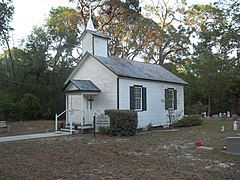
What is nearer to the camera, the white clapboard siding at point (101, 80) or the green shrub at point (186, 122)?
the white clapboard siding at point (101, 80)

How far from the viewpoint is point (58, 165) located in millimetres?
7191

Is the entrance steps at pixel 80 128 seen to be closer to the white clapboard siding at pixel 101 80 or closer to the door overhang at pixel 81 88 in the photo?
the white clapboard siding at pixel 101 80

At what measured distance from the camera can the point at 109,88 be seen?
53.6 ft

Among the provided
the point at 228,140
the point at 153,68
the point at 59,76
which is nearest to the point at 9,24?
the point at 59,76

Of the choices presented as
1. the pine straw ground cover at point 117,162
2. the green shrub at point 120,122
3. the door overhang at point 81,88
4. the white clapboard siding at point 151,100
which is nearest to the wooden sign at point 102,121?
the green shrub at point 120,122

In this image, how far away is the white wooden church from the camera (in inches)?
633

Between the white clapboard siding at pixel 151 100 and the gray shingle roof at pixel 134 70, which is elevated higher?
the gray shingle roof at pixel 134 70

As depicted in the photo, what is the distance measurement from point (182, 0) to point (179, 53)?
6.76 meters

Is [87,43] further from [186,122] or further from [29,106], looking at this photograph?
[29,106]

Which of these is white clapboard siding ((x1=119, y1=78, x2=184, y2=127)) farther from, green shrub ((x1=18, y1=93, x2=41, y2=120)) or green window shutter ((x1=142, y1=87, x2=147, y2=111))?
green shrub ((x1=18, y1=93, x2=41, y2=120))

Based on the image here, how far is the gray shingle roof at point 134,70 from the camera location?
54.5ft

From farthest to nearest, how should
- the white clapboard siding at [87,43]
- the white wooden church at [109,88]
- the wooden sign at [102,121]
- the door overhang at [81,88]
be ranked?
the white clapboard siding at [87,43] < the white wooden church at [109,88] < the door overhang at [81,88] < the wooden sign at [102,121]

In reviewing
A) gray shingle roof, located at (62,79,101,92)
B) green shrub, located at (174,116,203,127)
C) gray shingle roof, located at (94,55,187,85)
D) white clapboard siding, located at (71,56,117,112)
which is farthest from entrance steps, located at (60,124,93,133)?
green shrub, located at (174,116,203,127)

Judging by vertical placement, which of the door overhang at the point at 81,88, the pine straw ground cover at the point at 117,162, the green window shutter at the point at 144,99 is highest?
the door overhang at the point at 81,88
